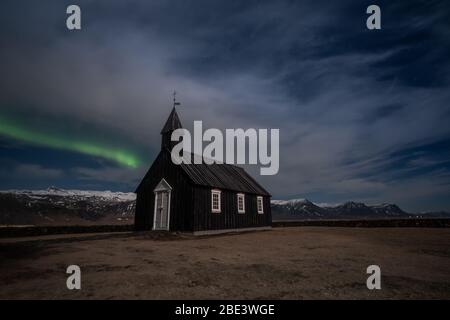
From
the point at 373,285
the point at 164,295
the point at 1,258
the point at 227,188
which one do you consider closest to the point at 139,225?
the point at 227,188

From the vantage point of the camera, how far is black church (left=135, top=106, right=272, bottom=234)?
20250mm

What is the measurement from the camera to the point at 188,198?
2017 cm

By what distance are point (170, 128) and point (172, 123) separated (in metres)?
0.67

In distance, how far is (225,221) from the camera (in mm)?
22891

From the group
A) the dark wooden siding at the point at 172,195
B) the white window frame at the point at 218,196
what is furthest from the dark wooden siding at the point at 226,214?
the dark wooden siding at the point at 172,195

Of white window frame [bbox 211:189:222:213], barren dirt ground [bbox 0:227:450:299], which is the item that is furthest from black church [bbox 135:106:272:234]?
barren dirt ground [bbox 0:227:450:299]

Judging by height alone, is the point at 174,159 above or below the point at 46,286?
above

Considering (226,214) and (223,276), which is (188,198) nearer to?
(226,214)

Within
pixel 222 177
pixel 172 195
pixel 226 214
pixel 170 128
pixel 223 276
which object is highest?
pixel 170 128

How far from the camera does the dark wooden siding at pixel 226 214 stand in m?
20.2

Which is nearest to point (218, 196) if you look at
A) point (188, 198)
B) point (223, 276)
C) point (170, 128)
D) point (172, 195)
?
point (188, 198)

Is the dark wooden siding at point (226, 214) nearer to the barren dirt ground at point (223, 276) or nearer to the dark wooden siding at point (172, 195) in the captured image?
the dark wooden siding at point (172, 195)

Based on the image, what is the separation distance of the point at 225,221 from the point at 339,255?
43.9 feet

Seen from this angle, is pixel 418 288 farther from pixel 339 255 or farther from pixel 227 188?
pixel 227 188
